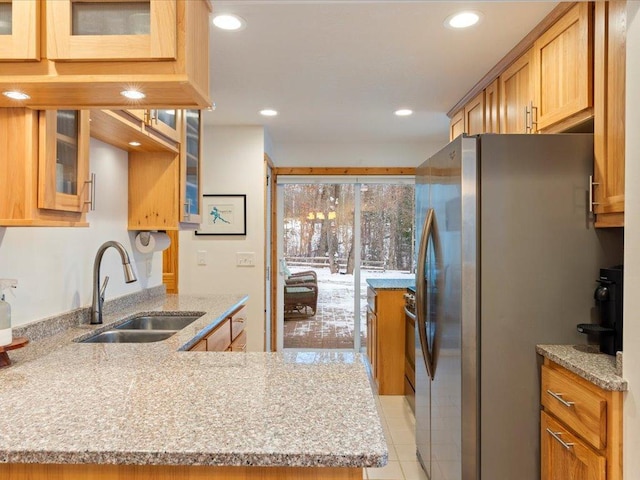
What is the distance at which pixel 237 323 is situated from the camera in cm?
297

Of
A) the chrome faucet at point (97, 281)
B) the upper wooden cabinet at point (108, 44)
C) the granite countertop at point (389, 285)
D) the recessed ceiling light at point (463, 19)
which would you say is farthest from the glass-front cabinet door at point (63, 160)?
the granite countertop at point (389, 285)

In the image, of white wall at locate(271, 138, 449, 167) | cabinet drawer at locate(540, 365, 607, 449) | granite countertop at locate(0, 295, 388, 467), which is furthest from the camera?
white wall at locate(271, 138, 449, 167)

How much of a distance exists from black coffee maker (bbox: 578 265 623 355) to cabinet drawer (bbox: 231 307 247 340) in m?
1.93

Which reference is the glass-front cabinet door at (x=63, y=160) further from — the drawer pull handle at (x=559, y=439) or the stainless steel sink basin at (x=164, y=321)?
the drawer pull handle at (x=559, y=439)

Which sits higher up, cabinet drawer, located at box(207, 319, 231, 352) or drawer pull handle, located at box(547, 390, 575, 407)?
cabinet drawer, located at box(207, 319, 231, 352)

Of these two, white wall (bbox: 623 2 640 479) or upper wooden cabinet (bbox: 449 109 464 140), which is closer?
white wall (bbox: 623 2 640 479)

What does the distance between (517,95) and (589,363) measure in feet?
4.88

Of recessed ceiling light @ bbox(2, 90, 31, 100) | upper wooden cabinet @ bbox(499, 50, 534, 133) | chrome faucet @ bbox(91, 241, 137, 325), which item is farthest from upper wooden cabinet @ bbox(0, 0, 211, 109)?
upper wooden cabinet @ bbox(499, 50, 534, 133)

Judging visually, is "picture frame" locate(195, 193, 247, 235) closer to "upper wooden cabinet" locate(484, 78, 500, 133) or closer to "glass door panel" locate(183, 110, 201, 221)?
"glass door panel" locate(183, 110, 201, 221)

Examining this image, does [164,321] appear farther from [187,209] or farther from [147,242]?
[187,209]

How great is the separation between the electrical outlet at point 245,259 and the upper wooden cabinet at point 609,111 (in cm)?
290

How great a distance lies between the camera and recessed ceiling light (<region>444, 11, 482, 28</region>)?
6.54ft

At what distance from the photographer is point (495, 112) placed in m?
2.71

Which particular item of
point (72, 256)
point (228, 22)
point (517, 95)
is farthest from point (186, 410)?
point (517, 95)
